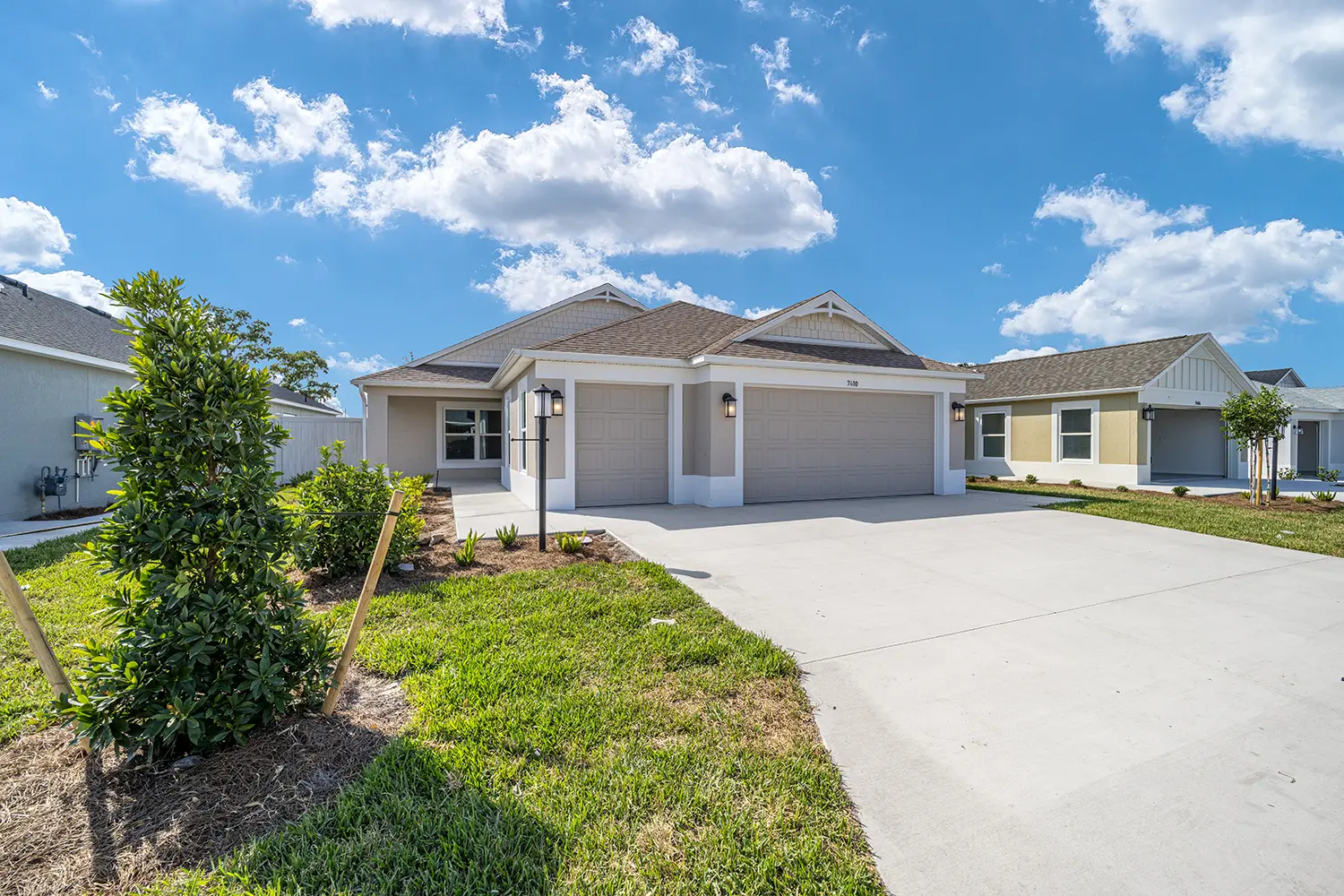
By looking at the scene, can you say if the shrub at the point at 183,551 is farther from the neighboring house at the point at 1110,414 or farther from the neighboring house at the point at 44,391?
the neighboring house at the point at 1110,414

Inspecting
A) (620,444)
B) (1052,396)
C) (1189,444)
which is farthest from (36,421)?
(1189,444)

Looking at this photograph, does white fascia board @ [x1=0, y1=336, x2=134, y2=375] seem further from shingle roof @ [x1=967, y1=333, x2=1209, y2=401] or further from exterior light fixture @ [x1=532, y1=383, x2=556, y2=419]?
shingle roof @ [x1=967, y1=333, x2=1209, y2=401]

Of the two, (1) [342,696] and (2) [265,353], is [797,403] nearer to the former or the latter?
(1) [342,696]

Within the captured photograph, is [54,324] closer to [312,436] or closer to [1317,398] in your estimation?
[312,436]

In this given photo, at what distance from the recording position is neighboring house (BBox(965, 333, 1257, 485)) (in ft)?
48.0

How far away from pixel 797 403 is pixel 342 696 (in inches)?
370

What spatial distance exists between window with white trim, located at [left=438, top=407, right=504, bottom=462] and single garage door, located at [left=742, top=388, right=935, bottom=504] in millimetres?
7981

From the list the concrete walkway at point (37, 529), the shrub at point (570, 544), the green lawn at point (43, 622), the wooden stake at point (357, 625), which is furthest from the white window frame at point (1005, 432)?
the concrete walkway at point (37, 529)

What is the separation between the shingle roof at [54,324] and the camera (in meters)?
9.84

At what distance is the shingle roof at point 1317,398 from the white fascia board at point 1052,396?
10032 millimetres

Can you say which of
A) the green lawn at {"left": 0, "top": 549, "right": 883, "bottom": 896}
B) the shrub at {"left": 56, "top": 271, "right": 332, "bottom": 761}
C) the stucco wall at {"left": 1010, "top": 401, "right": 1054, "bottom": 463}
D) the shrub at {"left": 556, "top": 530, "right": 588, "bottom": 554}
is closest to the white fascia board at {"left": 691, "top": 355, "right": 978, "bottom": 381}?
the shrub at {"left": 556, "top": 530, "right": 588, "bottom": 554}

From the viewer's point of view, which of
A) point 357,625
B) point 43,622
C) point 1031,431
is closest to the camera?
point 357,625

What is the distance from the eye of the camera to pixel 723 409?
10.0 metres

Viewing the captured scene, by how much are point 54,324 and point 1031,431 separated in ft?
81.9
